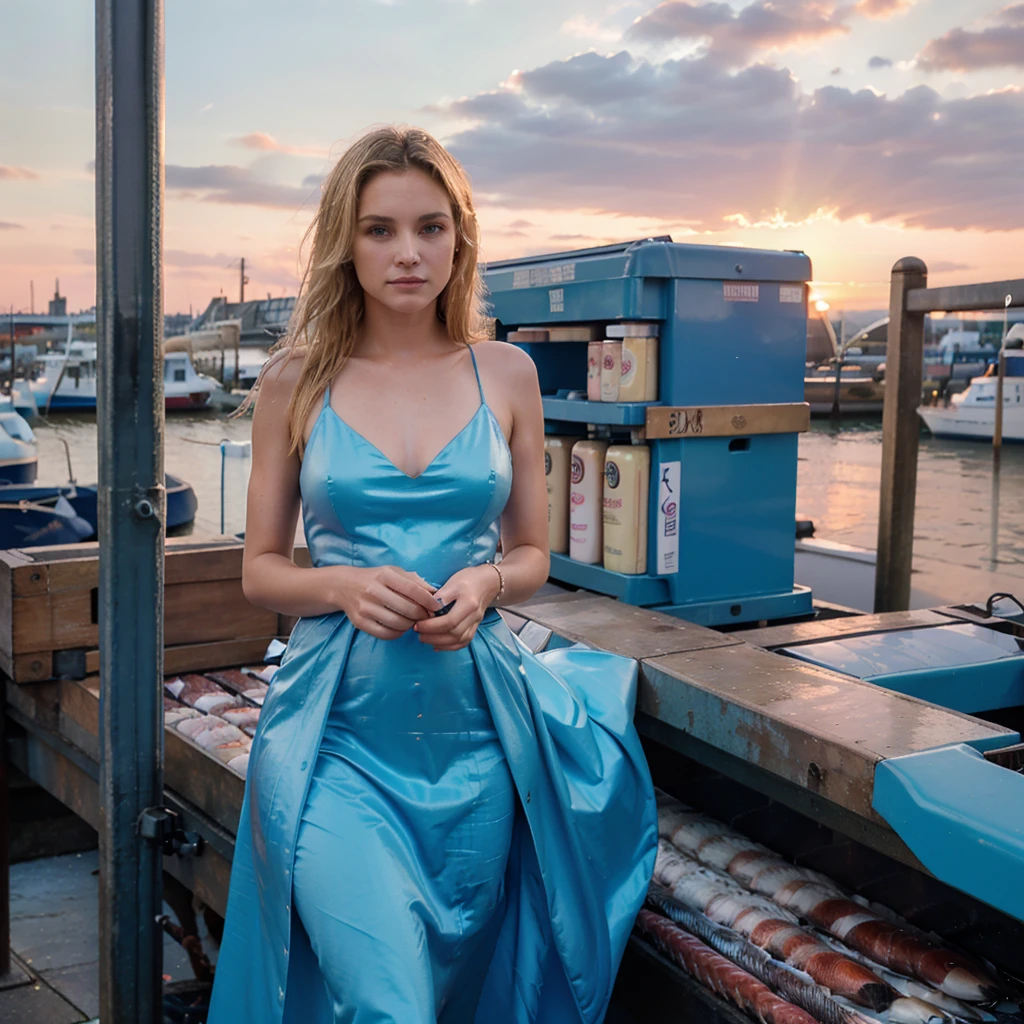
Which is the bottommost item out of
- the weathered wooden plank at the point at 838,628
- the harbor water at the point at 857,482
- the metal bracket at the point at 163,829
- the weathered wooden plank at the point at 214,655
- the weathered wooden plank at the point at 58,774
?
the harbor water at the point at 857,482

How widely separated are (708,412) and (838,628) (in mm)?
594

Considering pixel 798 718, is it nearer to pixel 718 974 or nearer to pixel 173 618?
pixel 718 974

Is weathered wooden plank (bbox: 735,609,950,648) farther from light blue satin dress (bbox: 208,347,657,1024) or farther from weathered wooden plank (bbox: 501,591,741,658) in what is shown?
light blue satin dress (bbox: 208,347,657,1024)

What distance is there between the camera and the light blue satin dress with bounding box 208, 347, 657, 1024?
146 cm

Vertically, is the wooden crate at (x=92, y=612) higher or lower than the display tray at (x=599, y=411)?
lower

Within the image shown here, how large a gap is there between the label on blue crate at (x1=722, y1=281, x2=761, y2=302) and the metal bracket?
1.68 m

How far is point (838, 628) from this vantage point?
237 cm

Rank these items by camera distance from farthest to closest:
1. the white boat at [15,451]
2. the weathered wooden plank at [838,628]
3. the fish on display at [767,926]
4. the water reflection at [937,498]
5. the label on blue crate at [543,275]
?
the white boat at [15,451], the water reflection at [937,498], the label on blue crate at [543,275], the weathered wooden plank at [838,628], the fish on display at [767,926]

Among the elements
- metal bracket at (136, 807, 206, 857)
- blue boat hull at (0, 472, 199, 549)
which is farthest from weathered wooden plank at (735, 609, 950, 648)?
blue boat hull at (0, 472, 199, 549)

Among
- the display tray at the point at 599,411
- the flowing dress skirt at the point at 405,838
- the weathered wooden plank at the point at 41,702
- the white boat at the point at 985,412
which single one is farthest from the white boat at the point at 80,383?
the flowing dress skirt at the point at 405,838

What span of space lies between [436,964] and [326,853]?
228 millimetres

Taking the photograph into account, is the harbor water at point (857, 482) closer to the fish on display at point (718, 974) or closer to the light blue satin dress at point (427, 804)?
the light blue satin dress at point (427, 804)

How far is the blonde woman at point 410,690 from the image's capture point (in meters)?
1.47

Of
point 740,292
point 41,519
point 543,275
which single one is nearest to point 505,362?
point 740,292
